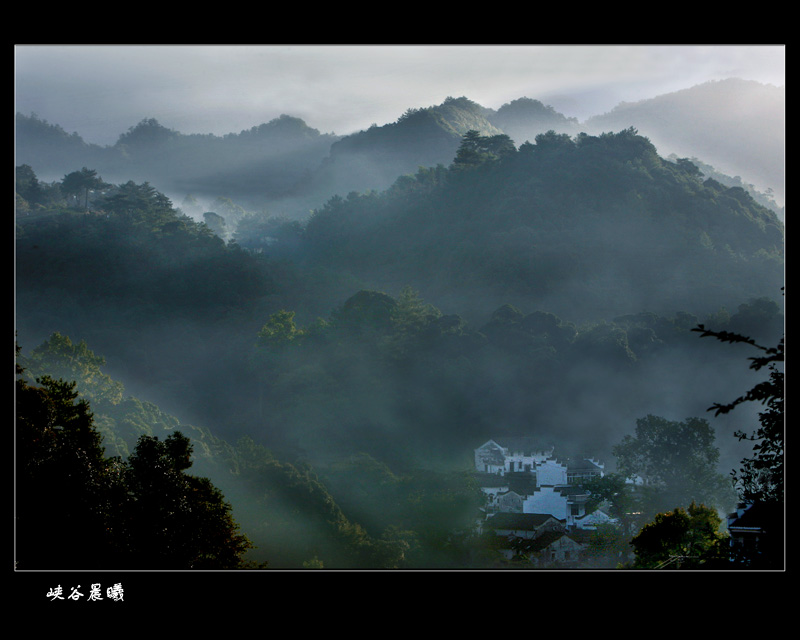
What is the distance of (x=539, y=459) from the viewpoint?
709 inches

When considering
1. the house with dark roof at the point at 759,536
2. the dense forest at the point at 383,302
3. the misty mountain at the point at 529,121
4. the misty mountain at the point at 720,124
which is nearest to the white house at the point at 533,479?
the dense forest at the point at 383,302

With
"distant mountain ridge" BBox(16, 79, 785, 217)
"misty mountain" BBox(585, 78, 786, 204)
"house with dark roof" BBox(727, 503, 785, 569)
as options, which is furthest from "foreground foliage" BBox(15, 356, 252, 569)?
"misty mountain" BBox(585, 78, 786, 204)

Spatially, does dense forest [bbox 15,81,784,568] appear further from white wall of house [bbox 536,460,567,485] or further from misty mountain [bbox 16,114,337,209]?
white wall of house [bbox 536,460,567,485]

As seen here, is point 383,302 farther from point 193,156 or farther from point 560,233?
point 560,233

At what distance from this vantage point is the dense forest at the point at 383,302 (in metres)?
16.8

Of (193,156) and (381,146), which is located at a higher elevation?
(381,146)

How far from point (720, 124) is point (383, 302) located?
13518 millimetres

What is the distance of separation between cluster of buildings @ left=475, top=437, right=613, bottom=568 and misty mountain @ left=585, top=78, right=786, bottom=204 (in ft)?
40.2

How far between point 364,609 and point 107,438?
43.2 feet

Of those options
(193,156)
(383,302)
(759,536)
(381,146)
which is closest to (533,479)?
(383,302)

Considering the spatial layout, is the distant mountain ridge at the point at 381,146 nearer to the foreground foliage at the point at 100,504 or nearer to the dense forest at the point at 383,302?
the dense forest at the point at 383,302

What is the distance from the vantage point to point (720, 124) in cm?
2591

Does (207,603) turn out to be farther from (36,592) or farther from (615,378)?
(615,378)

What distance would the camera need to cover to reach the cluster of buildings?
14.2m
